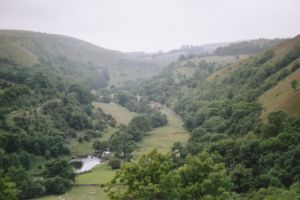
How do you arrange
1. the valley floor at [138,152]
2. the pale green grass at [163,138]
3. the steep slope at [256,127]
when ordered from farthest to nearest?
the pale green grass at [163,138] → the valley floor at [138,152] → the steep slope at [256,127]

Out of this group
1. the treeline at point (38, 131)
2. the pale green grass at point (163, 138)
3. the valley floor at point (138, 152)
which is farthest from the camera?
the pale green grass at point (163, 138)

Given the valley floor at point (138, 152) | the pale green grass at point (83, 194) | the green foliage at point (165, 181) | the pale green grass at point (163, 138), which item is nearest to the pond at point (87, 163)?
the valley floor at point (138, 152)

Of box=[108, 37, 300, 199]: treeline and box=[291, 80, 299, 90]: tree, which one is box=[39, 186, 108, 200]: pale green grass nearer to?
box=[108, 37, 300, 199]: treeline

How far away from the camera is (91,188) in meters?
93.2

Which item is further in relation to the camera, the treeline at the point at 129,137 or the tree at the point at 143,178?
the treeline at the point at 129,137

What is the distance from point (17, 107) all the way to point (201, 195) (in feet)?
401

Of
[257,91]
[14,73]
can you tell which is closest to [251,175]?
[257,91]

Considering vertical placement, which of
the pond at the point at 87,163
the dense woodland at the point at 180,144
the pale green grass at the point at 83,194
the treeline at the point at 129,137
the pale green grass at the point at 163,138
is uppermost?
the dense woodland at the point at 180,144

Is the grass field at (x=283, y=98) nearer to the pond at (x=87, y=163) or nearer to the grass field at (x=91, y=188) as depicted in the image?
the grass field at (x=91, y=188)

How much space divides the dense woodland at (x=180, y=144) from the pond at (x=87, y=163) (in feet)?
14.4

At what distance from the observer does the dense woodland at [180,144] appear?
44.2m

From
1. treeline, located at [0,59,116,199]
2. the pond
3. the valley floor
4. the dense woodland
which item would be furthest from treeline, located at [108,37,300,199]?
the pond

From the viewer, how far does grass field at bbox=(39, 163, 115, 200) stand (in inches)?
3349

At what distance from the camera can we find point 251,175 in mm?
70375
